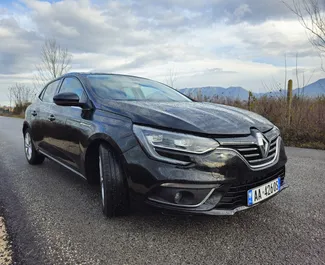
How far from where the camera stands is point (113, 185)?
7.86ft

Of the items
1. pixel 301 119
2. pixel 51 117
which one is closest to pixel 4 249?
pixel 51 117

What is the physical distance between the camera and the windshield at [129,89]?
3.09 metres

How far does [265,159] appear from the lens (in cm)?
232

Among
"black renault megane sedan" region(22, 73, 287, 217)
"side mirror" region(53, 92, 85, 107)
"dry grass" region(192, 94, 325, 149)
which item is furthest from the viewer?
"dry grass" region(192, 94, 325, 149)

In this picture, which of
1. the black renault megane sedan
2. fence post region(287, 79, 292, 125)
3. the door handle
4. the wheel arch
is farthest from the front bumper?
fence post region(287, 79, 292, 125)

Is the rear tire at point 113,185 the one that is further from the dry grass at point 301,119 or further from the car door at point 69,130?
the dry grass at point 301,119

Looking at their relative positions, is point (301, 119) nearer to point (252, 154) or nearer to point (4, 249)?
point (252, 154)

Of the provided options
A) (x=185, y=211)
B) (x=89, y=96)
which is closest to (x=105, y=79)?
(x=89, y=96)

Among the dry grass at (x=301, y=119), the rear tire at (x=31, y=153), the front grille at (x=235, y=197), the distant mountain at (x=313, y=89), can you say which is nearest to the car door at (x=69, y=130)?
the rear tire at (x=31, y=153)

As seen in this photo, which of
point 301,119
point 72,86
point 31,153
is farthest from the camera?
point 301,119

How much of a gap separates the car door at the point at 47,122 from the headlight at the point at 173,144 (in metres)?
1.91

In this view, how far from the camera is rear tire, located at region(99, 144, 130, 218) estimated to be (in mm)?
2389

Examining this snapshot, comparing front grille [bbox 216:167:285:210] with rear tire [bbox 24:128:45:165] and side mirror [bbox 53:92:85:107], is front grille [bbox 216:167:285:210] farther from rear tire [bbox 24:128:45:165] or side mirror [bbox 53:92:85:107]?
rear tire [bbox 24:128:45:165]

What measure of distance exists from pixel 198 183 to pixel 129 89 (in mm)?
1730
